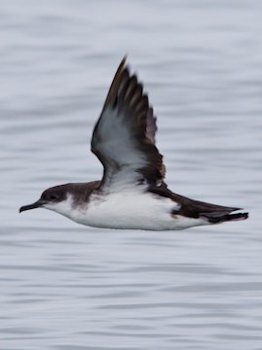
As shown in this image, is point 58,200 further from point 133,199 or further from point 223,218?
point 223,218

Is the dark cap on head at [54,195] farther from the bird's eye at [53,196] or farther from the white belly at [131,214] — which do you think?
the white belly at [131,214]

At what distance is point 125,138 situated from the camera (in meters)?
11.6

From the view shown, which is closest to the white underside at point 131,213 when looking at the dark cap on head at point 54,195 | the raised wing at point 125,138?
the raised wing at point 125,138

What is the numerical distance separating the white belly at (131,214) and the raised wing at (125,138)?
0.40 ft

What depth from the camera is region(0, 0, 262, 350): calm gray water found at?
13828 mm

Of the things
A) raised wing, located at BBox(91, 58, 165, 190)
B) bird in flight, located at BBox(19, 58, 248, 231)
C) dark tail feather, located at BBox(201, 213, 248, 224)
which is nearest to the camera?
raised wing, located at BBox(91, 58, 165, 190)

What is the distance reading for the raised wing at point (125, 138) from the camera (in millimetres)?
11156

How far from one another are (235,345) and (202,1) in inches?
586

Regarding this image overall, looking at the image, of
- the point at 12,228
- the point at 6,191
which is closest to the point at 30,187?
the point at 6,191

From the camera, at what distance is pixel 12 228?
1614cm

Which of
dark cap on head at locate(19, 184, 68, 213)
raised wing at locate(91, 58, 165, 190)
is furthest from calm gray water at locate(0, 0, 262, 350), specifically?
raised wing at locate(91, 58, 165, 190)

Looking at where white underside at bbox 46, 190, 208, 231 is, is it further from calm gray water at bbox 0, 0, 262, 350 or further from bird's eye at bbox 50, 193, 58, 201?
calm gray water at bbox 0, 0, 262, 350

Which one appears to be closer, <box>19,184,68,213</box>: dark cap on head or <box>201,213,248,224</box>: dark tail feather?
<box>201,213,248,224</box>: dark tail feather

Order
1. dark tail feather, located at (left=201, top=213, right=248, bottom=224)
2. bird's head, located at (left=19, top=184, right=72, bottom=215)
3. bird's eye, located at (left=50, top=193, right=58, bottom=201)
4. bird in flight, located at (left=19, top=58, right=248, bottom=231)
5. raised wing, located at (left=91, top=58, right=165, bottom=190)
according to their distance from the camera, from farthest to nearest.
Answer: bird's eye, located at (left=50, top=193, right=58, bottom=201) < bird's head, located at (left=19, top=184, right=72, bottom=215) < dark tail feather, located at (left=201, top=213, right=248, bottom=224) < bird in flight, located at (left=19, top=58, right=248, bottom=231) < raised wing, located at (left=91, top=58, right=165, bottom=190)
